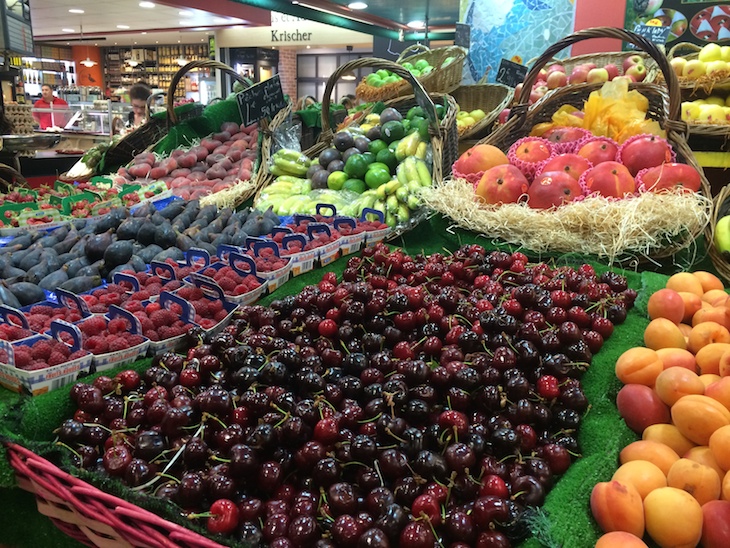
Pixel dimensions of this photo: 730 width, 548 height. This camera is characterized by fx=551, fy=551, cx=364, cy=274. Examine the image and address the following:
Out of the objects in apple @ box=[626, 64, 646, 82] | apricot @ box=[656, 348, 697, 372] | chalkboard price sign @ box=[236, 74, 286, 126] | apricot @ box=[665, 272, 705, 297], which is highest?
apple @ box=[626, 64, 646, 82]

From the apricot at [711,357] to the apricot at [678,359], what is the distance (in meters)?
0.02

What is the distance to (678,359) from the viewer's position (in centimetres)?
123

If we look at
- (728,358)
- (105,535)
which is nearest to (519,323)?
(728,358)

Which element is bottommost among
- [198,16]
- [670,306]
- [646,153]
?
[670,306]

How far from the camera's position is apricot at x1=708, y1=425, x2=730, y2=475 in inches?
36.9

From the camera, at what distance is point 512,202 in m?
2.53

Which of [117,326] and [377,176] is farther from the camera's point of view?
[377,176]

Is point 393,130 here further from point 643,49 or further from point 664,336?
point 664,336

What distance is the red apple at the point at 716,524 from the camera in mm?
864

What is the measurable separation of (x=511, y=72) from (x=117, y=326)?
400cm

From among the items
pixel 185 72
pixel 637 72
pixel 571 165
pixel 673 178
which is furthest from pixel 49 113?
pixel 673 178

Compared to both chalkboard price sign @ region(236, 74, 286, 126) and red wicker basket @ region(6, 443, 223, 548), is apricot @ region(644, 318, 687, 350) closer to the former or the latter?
red wicker basket @ region(6, 443, 223, 548)

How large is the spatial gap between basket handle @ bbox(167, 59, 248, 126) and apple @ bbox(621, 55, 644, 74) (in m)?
3.11

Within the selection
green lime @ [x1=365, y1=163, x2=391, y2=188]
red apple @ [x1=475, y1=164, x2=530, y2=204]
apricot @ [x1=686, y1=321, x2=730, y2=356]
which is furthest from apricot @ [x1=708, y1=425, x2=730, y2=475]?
green lime @ [x1=365, y1=163, x2=391, y2=188]
